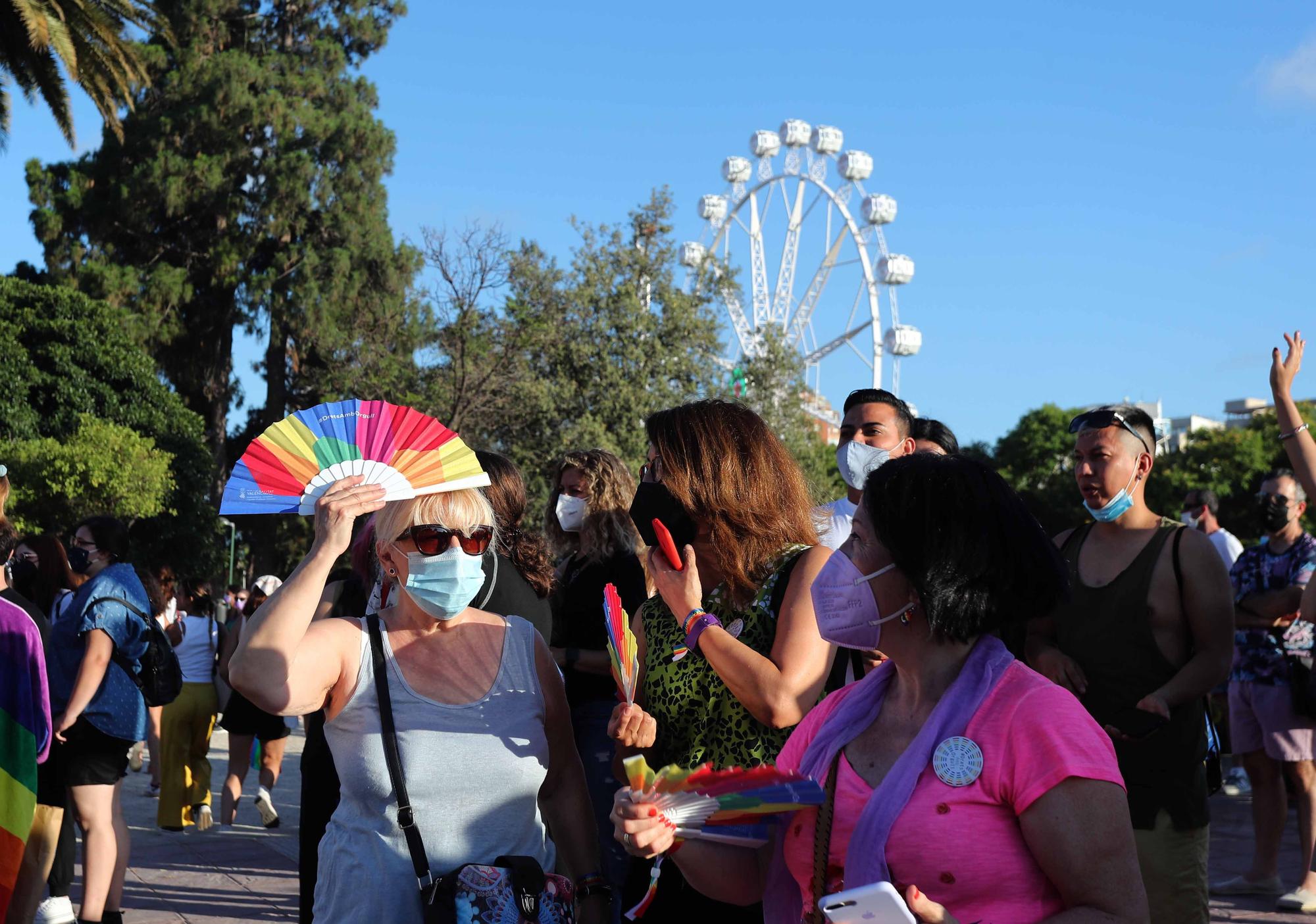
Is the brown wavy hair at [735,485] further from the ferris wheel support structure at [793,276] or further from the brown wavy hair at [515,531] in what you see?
the ferris wheel support structure at [793,276]

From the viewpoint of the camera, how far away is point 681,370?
2741cm

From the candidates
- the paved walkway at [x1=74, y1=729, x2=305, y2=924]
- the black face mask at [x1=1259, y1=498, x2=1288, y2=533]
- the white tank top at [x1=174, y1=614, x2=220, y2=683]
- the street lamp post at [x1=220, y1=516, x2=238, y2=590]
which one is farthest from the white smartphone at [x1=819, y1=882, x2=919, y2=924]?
the street lamp post at [x1=220, y1=516, x2=238, y2=590]

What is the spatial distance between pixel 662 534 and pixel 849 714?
88cm

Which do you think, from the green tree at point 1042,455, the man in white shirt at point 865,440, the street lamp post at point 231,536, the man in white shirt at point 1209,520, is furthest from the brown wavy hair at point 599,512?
the green tree at point 1042,455

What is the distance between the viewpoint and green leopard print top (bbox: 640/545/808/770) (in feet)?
9.53

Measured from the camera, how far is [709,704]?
295 centimetres

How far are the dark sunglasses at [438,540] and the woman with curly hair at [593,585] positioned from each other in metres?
1.46

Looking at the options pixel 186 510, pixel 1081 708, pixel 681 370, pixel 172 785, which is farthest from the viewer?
pixel 186 510

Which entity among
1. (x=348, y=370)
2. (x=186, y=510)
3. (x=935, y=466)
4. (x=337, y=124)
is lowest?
(x=935, y=466)

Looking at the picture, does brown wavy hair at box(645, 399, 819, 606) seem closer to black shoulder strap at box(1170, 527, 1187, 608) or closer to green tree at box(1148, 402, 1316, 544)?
black shoulder strap at box(1170, 527, 1187, 608)

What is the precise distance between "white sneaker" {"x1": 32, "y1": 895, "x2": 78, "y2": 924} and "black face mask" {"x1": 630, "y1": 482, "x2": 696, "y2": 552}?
4.27 metres

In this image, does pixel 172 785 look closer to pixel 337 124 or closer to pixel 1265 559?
pixel 1265 559

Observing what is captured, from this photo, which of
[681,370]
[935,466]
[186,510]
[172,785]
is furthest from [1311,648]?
[186,510]

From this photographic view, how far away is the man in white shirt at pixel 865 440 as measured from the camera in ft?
15.4
